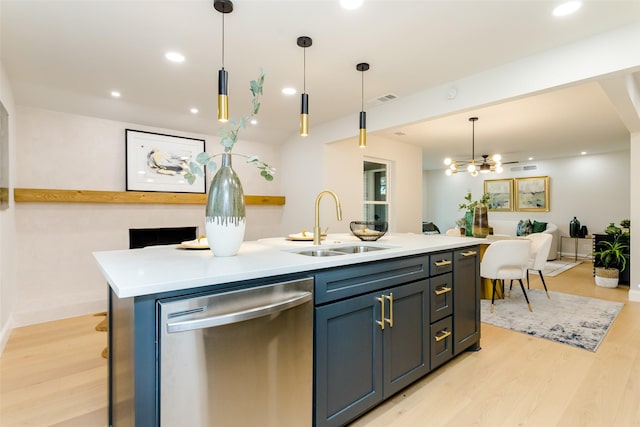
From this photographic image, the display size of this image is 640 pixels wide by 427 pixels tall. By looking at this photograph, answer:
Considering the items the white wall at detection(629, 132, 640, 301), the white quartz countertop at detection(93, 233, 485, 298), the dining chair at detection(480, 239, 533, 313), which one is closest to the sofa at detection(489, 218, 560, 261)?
the white wall at detection(629, 132, 640, 301)

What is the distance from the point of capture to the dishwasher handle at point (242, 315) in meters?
1.10

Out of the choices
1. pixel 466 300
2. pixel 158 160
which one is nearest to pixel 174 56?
pixel 158 160

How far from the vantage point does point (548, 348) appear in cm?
270

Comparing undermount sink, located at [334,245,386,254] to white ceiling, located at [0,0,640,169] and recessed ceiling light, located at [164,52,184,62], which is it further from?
recessed ceiling light, located at [164,52,184,62]

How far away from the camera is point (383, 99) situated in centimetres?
359

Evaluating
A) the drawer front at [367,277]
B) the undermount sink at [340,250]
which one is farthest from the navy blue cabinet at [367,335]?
the undermount sink at [340,250]

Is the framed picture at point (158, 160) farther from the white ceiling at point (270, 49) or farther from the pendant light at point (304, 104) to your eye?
the pendant light at point (304, 104)

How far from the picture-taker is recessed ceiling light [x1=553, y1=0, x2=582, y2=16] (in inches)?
76.8

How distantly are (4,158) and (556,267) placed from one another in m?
8.31

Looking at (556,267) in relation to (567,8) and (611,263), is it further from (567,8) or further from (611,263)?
(567,8)

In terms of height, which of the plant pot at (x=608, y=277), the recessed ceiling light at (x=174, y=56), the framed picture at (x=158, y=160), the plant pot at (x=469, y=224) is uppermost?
the recessed ceiling light at (x=174, y=56)

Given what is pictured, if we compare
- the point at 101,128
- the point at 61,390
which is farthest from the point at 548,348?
the point at 101,128

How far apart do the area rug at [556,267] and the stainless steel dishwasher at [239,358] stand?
5867 mm

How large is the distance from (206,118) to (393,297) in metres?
3.55
